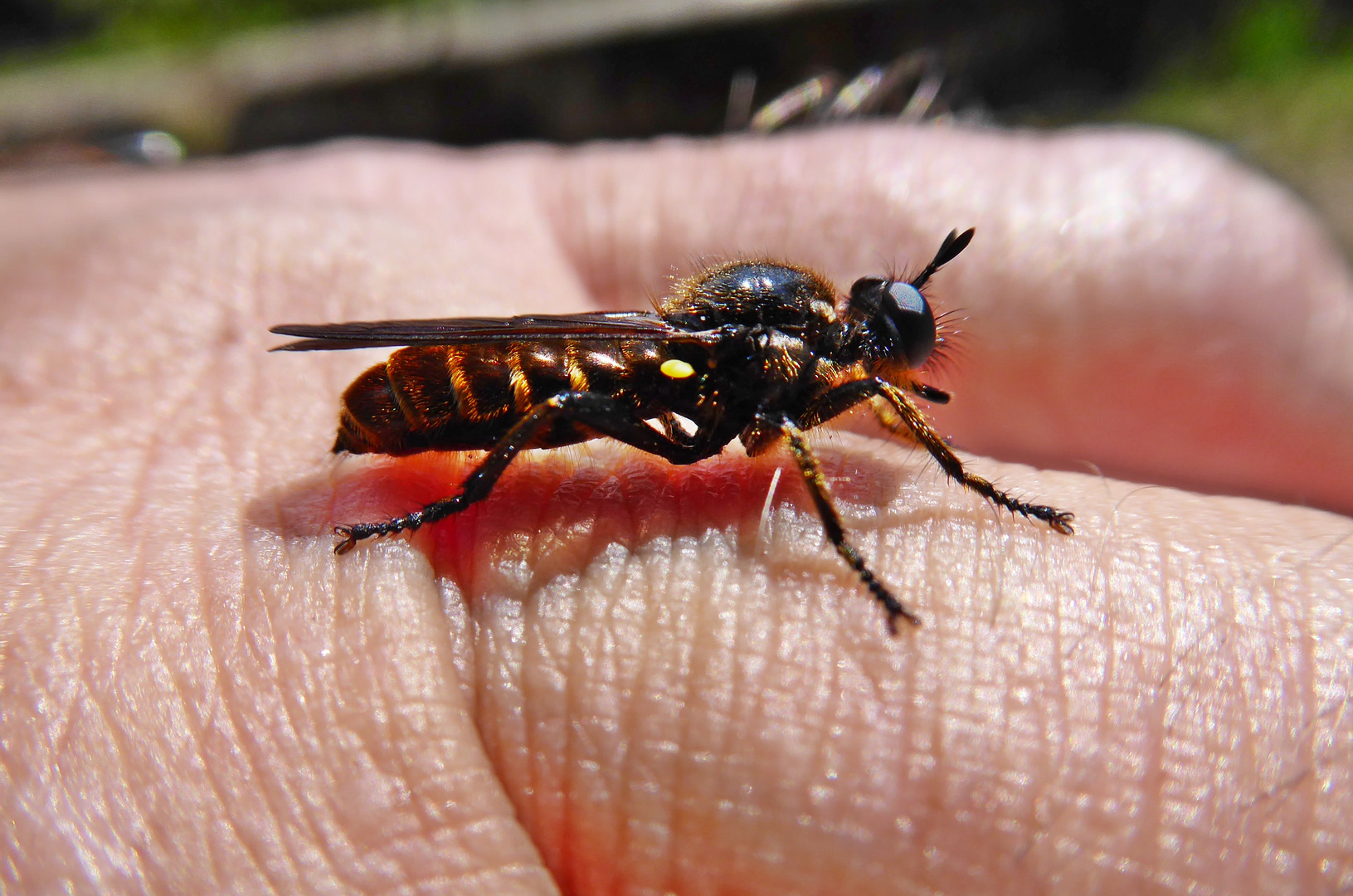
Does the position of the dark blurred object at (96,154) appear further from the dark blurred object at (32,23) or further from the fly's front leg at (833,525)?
the dark blurred object at (32,23)

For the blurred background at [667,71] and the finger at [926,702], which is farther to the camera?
the blurred background at [667,71]

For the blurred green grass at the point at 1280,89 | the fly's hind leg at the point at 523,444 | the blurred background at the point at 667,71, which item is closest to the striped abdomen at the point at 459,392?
the fly's hind leg at the point at 523,444

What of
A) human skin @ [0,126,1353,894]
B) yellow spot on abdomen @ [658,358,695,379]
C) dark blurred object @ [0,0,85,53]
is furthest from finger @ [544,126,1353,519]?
dark blurred object @ [0,0,85,53]

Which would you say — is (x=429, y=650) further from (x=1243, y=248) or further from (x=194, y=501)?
(x=1243, y=248)

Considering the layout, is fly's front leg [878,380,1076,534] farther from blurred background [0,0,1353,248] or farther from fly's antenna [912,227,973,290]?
blurred background [0,0,1353,248]

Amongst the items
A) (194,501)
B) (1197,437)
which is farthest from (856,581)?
(1197,437)

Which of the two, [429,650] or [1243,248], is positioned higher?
[1243,248]

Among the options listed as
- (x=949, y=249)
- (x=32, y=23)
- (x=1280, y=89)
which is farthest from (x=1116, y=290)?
(x=32, y=23)
